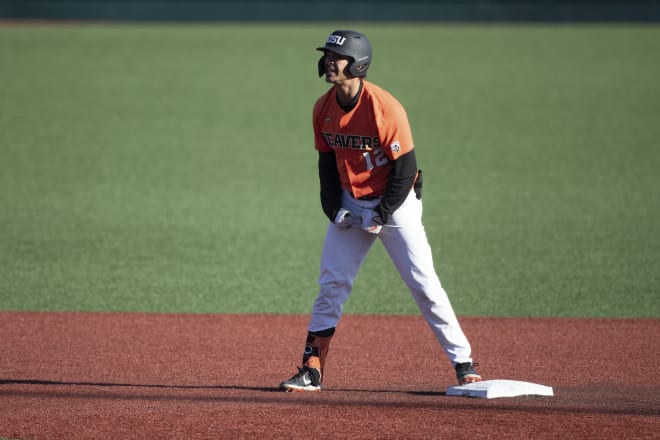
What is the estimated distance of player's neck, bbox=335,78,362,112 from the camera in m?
5.82

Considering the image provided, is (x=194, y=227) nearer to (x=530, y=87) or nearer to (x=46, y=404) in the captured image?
(x=46, y=404)

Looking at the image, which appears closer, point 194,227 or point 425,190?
point 194,227

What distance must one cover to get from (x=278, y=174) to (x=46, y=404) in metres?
10.2

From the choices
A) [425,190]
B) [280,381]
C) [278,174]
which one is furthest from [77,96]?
[280,381]

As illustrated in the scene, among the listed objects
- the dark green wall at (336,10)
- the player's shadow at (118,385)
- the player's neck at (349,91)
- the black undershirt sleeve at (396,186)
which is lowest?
the player's shadow at (118,385)

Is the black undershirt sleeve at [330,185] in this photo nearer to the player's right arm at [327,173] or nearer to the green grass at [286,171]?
the player's right arm at [327,173]

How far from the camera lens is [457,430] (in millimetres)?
5273

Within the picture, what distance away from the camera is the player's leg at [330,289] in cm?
599

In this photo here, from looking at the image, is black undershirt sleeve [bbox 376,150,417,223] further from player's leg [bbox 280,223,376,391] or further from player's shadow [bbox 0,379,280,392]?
player's shadow [bbox 0,379,280,392]

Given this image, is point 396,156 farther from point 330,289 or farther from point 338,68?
point 330,289

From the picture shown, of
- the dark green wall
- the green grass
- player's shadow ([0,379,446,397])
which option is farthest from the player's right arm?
the dark green wall

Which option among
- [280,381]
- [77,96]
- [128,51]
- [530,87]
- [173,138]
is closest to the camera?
[280,381]

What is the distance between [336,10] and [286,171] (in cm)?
1999

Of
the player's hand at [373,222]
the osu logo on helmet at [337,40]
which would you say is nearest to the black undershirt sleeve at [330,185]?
the player's hand at [373,222]
